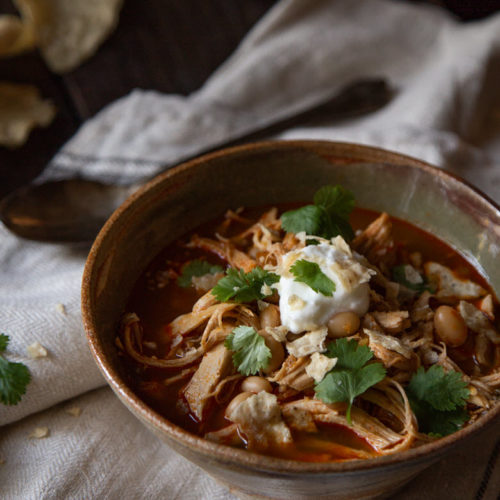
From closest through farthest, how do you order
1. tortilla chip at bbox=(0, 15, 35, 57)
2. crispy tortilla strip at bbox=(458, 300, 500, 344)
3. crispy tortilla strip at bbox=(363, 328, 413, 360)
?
crispy tortilla strip at bbox=(363, 328, 413, 360) → crispy tortilla strip at bbox=(458, 300, 500, 344) → tortilla chip at bbox=(0, 15, 35, 57)

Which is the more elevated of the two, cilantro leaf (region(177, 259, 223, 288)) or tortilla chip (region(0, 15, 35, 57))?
tortilla chip (region(0, 15, 35, 57))

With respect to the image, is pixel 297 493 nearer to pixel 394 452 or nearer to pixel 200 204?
pixel 394 452

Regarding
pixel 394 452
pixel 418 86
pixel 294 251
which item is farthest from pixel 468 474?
pixel 418 86

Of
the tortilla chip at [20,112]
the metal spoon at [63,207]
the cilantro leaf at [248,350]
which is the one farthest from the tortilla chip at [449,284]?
the tortilla chip at [20,112]

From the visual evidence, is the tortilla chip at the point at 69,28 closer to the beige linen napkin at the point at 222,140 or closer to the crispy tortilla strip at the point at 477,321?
the beige linen napkin at the point at 222,140

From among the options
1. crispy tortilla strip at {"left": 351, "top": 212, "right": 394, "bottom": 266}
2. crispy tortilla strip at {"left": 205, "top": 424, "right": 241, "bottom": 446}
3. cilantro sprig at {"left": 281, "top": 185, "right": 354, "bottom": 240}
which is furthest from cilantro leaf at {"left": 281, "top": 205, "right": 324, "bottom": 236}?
crispy tortilla strip at {"left": 205, "top": 424, "right": 241, "bottom": 446}

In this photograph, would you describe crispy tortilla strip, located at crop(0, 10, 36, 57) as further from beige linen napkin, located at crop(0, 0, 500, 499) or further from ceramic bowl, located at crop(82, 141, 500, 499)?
ceramic bowl, located at crop(82, 141, 500, 499)

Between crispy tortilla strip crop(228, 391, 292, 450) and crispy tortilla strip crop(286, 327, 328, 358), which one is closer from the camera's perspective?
crispy tortilla strip crop(228, 391, 292, 450)
